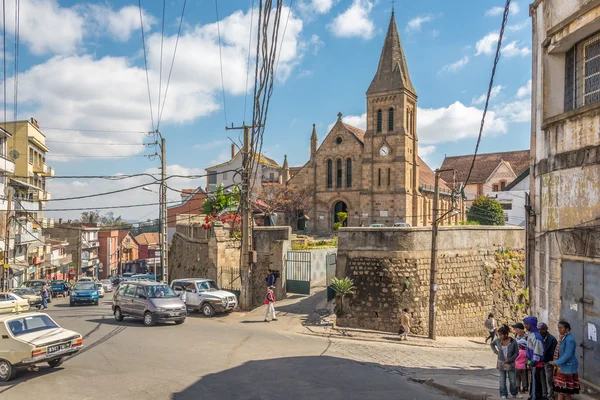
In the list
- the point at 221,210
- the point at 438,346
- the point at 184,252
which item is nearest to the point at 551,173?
the point at 438,346

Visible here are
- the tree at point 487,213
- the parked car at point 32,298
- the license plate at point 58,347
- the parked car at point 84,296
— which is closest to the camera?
the license plate at point 58,347

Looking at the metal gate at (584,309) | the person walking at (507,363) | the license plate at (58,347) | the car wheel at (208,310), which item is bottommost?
the car wheel at (208,310)

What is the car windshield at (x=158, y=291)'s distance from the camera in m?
18.1

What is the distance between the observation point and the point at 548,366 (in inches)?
329

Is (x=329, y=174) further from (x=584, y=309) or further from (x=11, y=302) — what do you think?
(x=584, y=309)

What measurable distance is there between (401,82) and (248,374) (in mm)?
42999

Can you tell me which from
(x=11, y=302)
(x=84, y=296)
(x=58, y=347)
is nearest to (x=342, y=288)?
(x=58, y=347)

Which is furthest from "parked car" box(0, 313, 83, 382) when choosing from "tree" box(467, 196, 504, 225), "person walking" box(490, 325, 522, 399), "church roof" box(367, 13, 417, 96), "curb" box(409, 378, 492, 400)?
"church roof" box(367, 13, 417, 96)

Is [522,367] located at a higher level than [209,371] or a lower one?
higher

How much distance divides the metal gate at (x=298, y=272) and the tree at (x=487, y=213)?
71.0ft

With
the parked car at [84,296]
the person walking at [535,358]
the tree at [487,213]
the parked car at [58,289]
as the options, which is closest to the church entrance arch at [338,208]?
the tree at [487,213]

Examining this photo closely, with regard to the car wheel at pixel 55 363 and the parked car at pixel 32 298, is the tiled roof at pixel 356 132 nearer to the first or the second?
the parked car at pixel 32 298

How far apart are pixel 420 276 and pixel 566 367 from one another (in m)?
12.7

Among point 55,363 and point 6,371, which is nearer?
point 6,371
